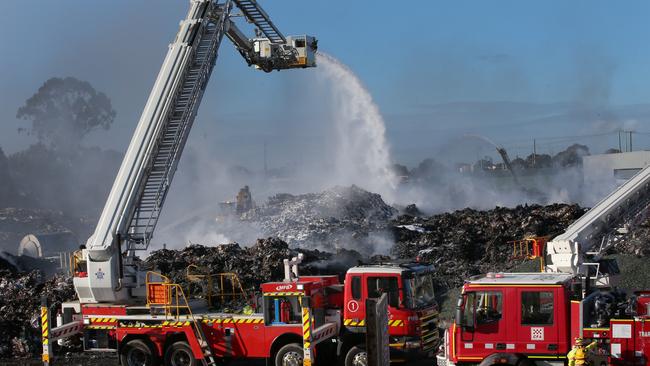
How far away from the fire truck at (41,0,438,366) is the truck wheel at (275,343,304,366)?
0.06 ft

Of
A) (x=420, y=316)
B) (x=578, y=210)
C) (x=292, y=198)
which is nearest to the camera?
(x=420, y=316)

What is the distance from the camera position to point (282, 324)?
50.7ft

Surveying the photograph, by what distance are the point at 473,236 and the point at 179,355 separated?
15123 mm

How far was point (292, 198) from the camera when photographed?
4381cm

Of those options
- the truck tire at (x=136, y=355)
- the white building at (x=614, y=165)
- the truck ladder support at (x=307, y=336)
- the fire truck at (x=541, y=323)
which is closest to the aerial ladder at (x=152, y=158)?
the truck tire at (x=136, y=355)

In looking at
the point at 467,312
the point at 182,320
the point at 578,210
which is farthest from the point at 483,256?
the point at 467,312

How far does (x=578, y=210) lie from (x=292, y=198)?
16898 mm

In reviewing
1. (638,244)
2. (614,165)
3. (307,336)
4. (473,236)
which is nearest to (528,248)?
(638,244)

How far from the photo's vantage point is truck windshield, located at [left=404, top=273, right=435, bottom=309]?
1512cm

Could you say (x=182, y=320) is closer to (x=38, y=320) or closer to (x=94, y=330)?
(x=94, y=330)

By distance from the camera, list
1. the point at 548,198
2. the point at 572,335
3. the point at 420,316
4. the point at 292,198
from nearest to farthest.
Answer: the point at 572,335 < the point at 420,316 < the point at 292,198 < the point at 548,198

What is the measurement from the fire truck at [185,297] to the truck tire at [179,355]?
0.8 inches

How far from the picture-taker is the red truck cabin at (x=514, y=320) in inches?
471

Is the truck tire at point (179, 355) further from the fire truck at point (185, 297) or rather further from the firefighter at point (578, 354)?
the firefighter at point (578, 354)
